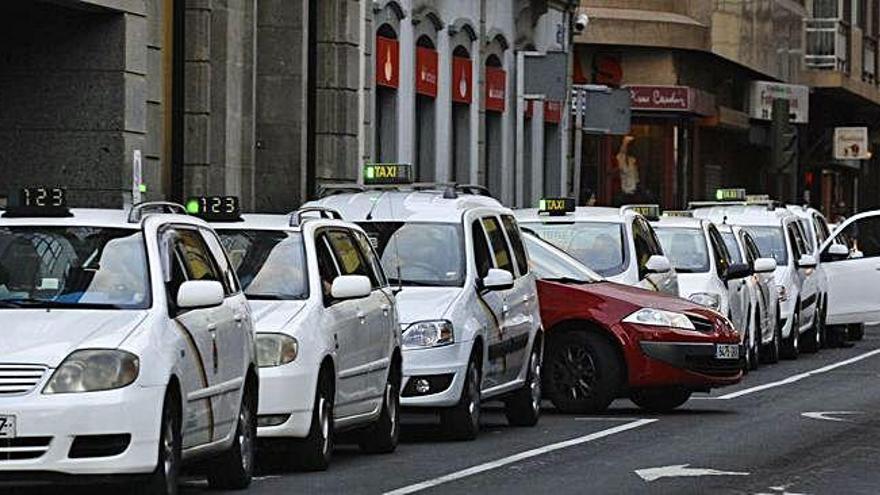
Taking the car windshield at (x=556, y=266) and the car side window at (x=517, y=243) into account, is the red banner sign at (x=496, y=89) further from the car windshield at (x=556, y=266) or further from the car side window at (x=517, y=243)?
the car side window at (x=517, y=243)

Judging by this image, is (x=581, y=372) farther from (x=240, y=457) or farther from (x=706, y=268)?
(x=240, y=457)

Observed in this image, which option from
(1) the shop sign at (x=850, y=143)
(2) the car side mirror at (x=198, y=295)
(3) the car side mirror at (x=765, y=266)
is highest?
(1) the shop sign at (x=850, y=143)

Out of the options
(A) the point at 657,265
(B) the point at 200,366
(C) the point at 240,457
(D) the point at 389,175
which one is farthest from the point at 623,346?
(B) the point at 200,366

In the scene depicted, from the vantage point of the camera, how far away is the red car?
70.1 feet

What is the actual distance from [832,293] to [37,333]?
24.3 metres

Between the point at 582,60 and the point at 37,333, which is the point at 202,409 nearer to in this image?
the point at 37,333

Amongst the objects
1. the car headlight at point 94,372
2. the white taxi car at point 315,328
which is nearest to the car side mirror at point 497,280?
the white taxi car at point 315,328

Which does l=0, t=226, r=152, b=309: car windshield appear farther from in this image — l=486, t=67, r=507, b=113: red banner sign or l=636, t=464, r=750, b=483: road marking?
l=486, t=67, r=507, b=113: red banner sign

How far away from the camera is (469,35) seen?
139 ft

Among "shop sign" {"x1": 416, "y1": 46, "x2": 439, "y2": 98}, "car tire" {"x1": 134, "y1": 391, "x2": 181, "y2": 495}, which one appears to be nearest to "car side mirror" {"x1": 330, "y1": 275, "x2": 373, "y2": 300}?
"car tire" {"x1": 134, "y1": 391, "x2": 181, "y2": 495}

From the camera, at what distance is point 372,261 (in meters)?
17.4

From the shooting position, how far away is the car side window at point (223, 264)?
14516 millimetres

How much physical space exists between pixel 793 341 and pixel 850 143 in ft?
127

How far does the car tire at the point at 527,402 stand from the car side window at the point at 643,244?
3.96m
